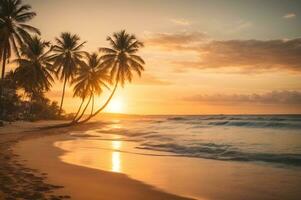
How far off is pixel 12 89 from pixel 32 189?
4681 centimetres

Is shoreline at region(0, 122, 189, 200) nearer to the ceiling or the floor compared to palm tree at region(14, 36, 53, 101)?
nearer to the floor

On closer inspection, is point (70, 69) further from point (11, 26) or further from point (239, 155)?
point (239, 155)

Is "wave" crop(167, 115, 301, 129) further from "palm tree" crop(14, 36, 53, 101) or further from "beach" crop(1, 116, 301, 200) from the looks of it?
"beach" crop(1, 116, 301, 200)

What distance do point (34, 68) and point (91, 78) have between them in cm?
824

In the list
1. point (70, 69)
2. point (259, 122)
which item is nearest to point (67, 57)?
point (70, 69)

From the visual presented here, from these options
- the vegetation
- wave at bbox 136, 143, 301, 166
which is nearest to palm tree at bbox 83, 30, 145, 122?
the vegetation

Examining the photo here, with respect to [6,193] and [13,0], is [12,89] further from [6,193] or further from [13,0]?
[6,193]

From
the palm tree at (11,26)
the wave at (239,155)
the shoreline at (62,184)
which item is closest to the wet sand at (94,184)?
the shoreline at (62,184)

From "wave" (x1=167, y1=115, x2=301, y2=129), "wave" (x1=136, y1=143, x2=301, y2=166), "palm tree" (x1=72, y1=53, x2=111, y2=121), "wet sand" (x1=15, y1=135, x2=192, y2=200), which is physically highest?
"palm tree" (x1=72, y1=53, x2=111, y2=121)

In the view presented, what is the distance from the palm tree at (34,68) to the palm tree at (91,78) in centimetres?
466

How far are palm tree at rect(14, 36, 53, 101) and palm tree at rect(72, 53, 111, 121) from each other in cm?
466

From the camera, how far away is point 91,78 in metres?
46.2

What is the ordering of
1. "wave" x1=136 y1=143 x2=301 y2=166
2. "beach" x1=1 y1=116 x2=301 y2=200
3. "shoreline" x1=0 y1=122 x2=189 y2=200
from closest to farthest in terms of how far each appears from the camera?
"shoreline" x1=0 y1=122 x2=189 y2=200
"beach" x1=1 y1=116 x2=301 y2=200
"wave" x1=136 y1=143 x2=301 y2=166

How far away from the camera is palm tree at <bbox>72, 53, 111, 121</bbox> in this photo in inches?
1806
